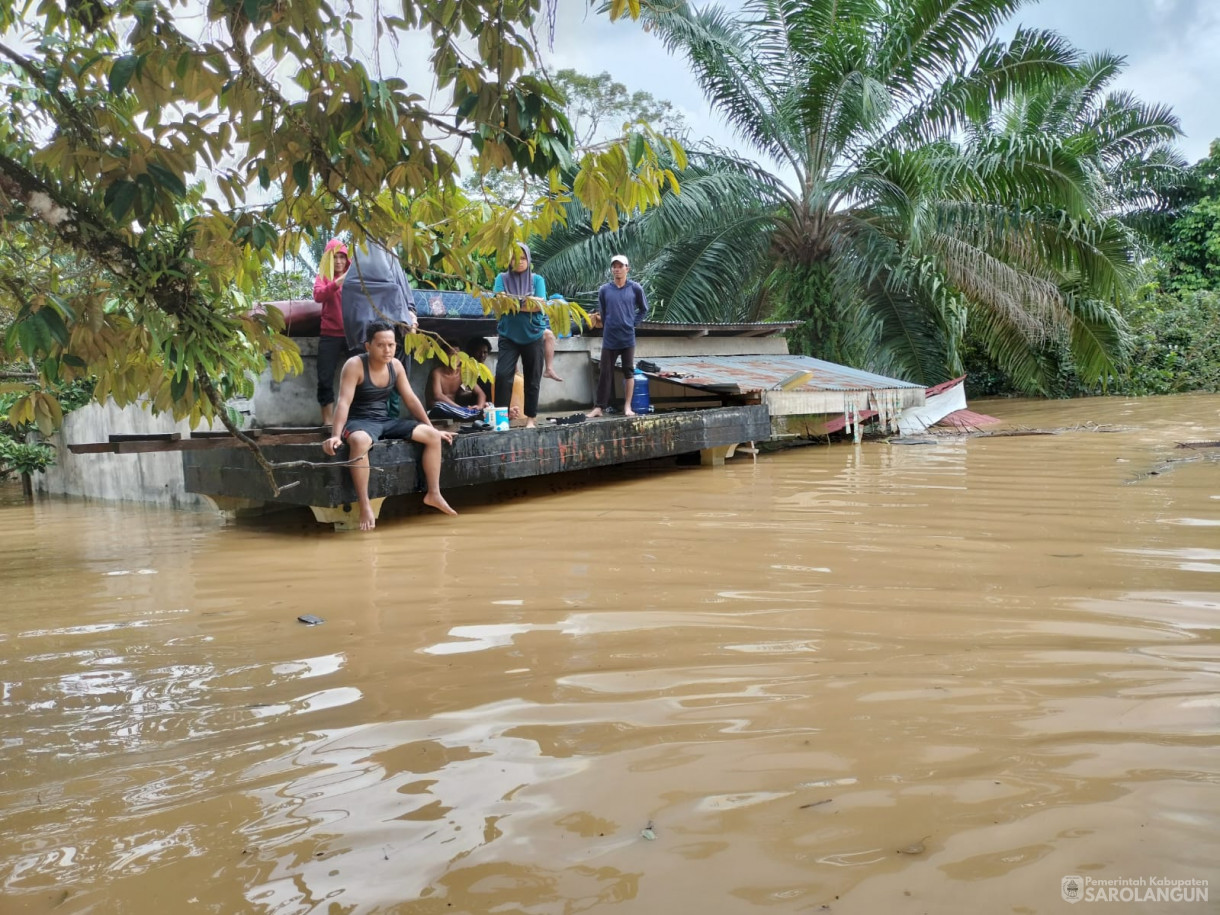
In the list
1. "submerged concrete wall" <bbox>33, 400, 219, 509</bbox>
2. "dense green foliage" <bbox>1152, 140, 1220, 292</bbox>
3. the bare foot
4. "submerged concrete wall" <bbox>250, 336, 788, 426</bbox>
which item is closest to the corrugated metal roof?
"submerged concrete wall" <bbox>250, 336, 788, 426</bbox>

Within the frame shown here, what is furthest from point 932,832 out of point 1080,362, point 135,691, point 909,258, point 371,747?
point 1080,362

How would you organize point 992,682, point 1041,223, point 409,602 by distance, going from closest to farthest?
point 992,682 < point 409,602 < point 1041,223

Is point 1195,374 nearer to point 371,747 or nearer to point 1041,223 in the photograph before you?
point 1041,223

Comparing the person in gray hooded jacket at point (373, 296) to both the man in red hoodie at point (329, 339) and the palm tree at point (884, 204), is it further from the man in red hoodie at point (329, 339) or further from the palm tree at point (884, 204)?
the palm tree at point (884, 204)

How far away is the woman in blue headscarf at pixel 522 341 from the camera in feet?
23.2

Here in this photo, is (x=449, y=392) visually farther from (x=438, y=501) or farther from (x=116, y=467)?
(x=116, y=467)

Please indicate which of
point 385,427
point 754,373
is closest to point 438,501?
point 385,427

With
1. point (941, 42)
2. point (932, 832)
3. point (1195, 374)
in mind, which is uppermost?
point (941, 42)

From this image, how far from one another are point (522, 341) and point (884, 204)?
725 centimetres

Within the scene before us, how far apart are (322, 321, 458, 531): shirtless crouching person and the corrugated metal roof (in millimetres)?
3510

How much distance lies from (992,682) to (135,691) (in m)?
2.51

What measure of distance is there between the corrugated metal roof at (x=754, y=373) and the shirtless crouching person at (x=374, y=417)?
3.51m

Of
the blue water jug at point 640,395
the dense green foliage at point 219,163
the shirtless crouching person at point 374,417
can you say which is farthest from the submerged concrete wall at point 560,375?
the dense green foliage at point 219,163

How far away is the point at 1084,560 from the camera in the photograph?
12.6ft
